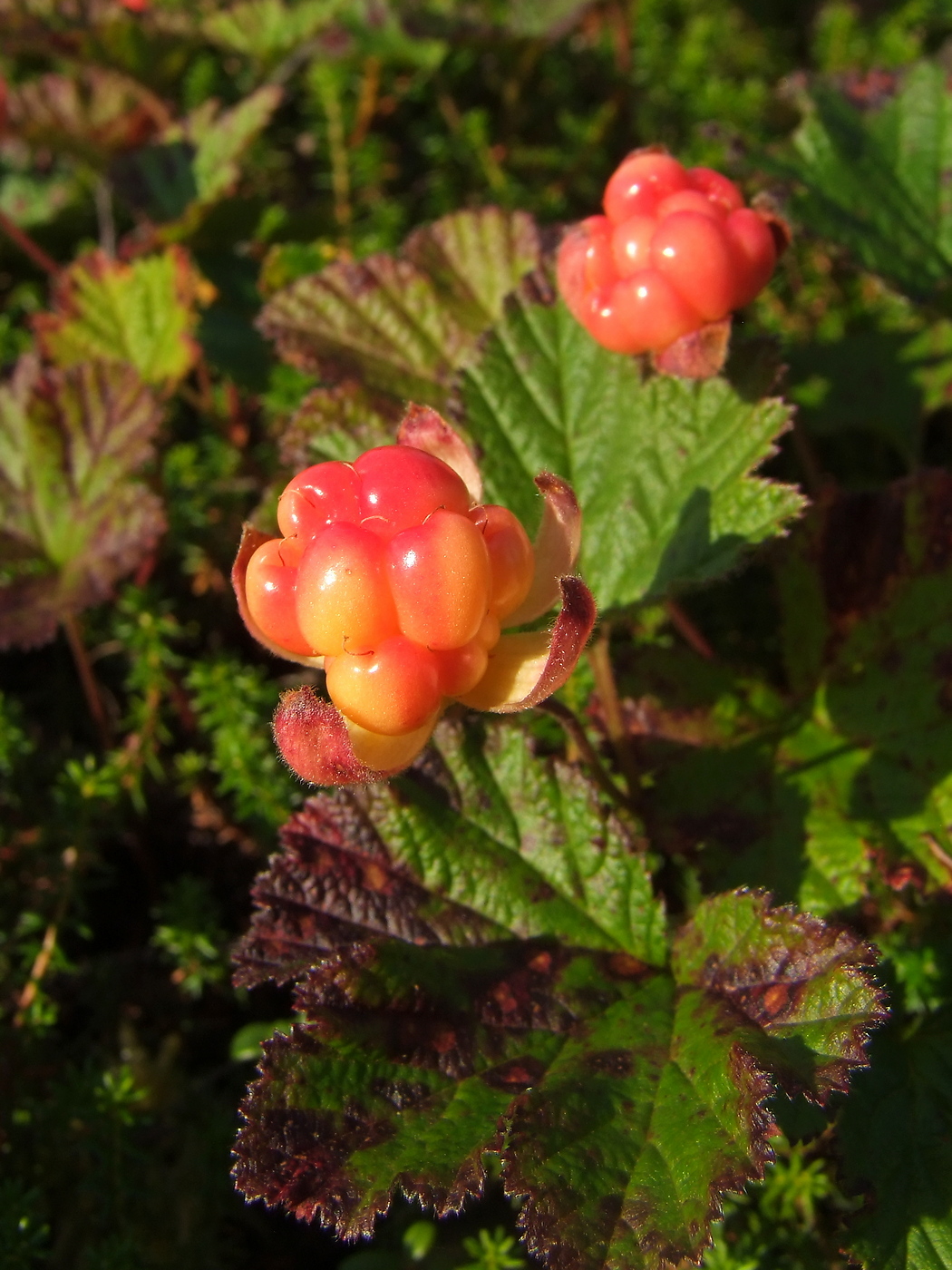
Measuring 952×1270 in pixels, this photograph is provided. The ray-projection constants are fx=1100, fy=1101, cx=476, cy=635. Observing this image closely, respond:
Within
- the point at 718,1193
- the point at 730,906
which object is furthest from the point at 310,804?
the point at 718,1193

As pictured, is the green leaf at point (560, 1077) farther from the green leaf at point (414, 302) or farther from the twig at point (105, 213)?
the twig at point (105, 213)

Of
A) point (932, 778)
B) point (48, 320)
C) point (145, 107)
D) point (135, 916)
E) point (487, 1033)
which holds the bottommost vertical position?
point (135, 916)

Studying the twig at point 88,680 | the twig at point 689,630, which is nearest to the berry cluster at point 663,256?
the twig at point 689,630

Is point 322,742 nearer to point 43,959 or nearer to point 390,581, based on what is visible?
point 390,581

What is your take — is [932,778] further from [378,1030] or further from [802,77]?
[802,77]

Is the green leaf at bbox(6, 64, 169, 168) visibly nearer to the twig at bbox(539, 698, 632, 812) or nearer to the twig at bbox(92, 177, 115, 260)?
the twig at bbox(92, 177, 115, 260)
